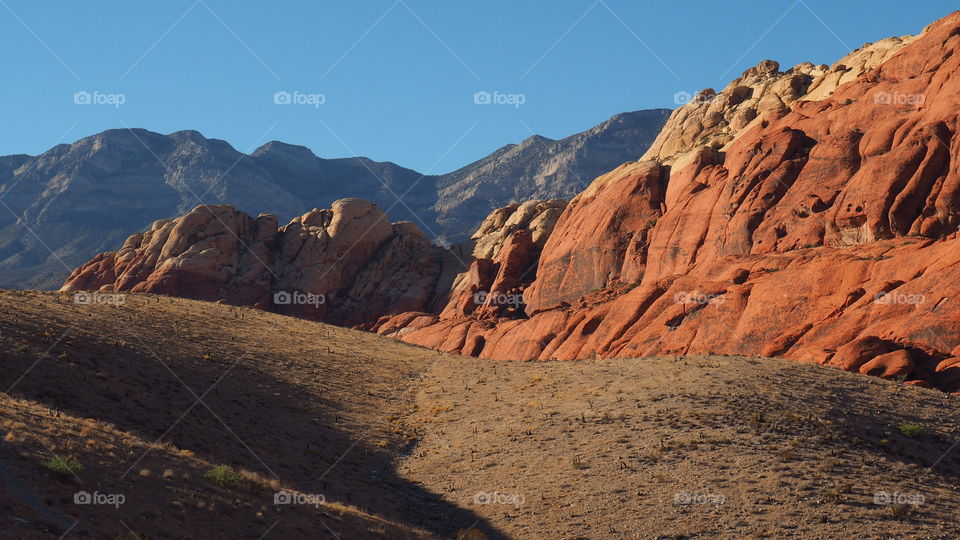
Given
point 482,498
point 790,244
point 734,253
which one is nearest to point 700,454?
point 482,498

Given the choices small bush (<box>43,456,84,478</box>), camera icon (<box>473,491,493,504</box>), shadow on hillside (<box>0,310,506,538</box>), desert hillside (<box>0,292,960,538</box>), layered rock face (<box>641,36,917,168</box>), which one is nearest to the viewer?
small bush (<box>43,456,84,478</box>)

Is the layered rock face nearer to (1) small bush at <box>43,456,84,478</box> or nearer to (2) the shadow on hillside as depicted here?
(2) the shadow on hillside

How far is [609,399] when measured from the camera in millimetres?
42906

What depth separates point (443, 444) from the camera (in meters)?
39.9

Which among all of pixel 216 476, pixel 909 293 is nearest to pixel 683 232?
pixel 909 293

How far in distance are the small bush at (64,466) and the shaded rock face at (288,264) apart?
7509cm

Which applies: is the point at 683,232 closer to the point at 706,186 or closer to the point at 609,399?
the point at 706,186

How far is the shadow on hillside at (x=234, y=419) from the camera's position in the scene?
1260 inches

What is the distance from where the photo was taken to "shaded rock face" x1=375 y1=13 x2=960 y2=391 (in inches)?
1935

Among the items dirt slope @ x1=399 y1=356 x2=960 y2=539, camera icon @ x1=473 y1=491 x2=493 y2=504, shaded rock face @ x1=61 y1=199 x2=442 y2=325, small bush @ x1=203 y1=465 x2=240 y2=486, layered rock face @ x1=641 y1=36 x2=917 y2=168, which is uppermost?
layered rock face @ x1=641 y1=36 x2=917 y2=168

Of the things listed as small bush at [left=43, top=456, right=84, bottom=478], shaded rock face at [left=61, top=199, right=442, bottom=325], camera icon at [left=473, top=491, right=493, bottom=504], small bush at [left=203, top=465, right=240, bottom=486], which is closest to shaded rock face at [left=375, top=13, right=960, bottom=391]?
shaded rock face at [left=61, top=199, right=442, bottom=325]

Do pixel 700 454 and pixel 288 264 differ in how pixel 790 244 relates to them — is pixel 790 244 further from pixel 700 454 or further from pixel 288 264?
pixel 288 264

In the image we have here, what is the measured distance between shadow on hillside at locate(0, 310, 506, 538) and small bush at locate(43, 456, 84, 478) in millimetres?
8487

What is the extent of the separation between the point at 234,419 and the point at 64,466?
56.9 ft
